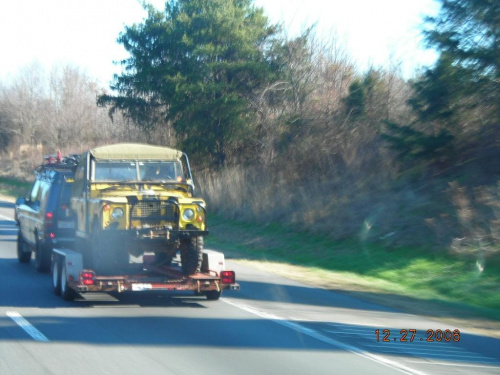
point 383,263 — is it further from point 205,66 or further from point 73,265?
point 205,66

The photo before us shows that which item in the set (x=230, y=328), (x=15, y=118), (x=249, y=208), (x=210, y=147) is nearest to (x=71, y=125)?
(x=15, y=118)

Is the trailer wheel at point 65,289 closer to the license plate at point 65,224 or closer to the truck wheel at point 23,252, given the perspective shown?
the license plate at point 65,224

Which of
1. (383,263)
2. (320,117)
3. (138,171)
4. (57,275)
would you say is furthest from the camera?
(320,117)

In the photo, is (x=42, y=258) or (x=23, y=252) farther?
(x=23, y=252)

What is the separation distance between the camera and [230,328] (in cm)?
950

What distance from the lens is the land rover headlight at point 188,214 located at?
36.3 ft

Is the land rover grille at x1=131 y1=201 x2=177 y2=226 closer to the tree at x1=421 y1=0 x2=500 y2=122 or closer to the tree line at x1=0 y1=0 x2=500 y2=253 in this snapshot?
the tree line at x1=0 y1=0 x2=500 y2=253

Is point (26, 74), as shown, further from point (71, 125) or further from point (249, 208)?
point (249, 208)

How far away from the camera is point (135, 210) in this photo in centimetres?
1084

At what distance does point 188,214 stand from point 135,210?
0.89 m

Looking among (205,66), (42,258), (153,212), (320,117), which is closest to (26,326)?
(153,212)

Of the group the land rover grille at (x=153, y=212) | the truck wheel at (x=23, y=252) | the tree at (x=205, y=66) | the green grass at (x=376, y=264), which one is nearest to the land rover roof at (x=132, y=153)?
the land rover grille at (x=153, y=212)

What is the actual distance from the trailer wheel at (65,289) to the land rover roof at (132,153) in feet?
7.20

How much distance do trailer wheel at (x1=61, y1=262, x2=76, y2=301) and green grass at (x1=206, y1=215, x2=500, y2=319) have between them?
6609mm
